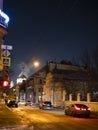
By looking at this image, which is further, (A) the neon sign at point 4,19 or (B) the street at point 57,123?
(A) the neon sign at point 4,19

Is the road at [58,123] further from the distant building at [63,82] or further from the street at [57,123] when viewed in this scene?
the distant building at [63,82]

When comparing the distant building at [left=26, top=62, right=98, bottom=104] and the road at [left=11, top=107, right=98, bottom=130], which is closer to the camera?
the road at [left=11, top=107, right=98, bottom=130]

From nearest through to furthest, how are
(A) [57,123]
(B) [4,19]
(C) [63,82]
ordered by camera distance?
(A) [57,123] < (B) [4,19] < (C) [63,82]

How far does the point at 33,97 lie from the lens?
99250 mm

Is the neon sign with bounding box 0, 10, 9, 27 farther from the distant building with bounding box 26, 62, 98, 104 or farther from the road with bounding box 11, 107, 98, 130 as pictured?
the distant building with bounding box 26, 62, 98, 104

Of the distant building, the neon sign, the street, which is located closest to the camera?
the street

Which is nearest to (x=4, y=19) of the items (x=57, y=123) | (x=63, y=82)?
(x=57, y=123)

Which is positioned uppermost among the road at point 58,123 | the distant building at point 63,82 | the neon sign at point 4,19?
the neon sign at point 4,19

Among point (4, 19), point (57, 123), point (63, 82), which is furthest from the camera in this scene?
point (63, 82)

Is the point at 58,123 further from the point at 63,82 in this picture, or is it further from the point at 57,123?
the point at 63,82

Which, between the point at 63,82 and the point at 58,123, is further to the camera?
the point at 63,82

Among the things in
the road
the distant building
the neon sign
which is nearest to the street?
the road

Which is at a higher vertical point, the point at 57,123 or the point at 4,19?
the point at 4,19

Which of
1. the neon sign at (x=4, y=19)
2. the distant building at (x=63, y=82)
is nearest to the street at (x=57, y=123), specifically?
the neon sign at (x=4, y=19)
